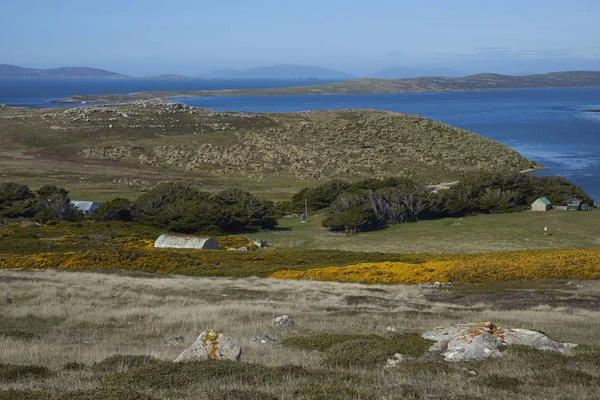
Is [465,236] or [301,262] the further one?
[465,236]

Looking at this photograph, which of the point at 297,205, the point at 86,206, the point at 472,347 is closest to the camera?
the point at 472,347

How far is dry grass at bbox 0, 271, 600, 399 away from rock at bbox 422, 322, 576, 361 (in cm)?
43

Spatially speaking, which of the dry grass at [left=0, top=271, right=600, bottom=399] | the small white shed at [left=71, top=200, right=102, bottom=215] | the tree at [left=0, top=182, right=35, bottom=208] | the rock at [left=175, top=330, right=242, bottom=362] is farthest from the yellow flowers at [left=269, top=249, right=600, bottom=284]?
the tree at [left=0, top=182, right=35, bottom=208]

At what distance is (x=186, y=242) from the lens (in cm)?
4191

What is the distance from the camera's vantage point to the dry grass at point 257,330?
9.12m

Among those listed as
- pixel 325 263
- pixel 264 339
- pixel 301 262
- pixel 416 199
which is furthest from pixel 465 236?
pixel 264 339

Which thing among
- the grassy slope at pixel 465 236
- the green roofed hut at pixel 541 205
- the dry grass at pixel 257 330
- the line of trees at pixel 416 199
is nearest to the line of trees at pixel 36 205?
the grassy slope at pixel 465 236

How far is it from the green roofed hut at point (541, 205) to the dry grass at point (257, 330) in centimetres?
3092

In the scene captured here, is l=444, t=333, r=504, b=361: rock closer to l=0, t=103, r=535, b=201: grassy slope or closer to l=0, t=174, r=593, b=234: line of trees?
l=0, t=174, r=593, b=234: line of trees

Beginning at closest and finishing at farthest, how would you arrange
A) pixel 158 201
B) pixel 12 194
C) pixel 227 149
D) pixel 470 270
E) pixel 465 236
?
pixel 470 270
pixel 465 236
pixel 158 201
pixel 12 194
pixel 227 149

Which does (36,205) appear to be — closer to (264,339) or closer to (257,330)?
(257,330)

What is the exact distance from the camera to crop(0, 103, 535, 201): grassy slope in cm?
8400

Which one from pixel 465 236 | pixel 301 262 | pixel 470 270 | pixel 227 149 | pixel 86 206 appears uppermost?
pixel 470 270

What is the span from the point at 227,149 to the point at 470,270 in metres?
78.7
